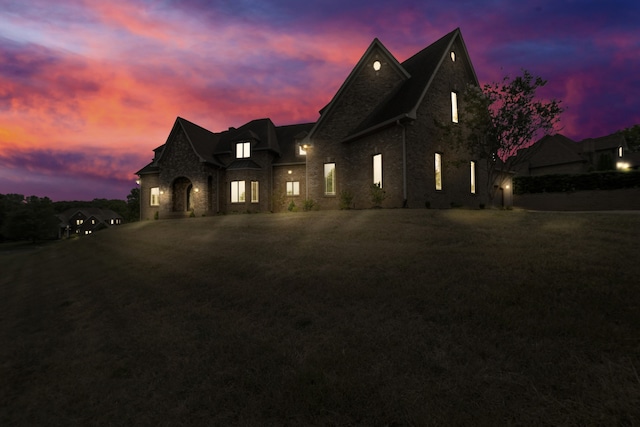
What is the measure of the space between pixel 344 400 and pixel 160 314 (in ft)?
17.2

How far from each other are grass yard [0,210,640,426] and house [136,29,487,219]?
8.54m

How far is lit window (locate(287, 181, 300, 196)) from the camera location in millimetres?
28359

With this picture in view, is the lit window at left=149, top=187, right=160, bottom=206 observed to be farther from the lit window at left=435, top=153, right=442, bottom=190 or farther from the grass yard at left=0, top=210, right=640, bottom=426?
the lit window at left=435, top=153, right=442, bottom=190

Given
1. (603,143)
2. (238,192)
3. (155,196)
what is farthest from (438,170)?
(603,143)

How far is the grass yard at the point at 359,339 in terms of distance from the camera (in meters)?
3.48

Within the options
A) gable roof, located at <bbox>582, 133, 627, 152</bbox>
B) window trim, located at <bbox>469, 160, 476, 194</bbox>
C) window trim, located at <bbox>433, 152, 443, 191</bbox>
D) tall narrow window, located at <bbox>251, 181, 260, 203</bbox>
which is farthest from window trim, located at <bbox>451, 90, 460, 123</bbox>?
gable roof, located at <bbox>582, 133, 627, 152</bbox>

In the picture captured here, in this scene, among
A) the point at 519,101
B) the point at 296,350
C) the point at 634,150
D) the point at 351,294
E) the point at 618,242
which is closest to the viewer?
the point at 296,350

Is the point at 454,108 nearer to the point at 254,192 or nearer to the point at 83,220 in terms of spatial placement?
the point at 254,192

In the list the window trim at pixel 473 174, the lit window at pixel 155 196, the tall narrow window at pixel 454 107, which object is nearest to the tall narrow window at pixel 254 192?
the lit window at pixel 155 196

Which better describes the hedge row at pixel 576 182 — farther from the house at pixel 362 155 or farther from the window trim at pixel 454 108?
the window trim at pixel 454 108

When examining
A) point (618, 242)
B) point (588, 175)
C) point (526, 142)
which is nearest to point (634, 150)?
point (588, 175)

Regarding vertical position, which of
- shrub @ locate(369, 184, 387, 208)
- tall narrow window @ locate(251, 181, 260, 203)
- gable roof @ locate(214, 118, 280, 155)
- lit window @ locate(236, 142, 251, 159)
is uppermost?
gable roof @ locate(214, 118, 280, 155)

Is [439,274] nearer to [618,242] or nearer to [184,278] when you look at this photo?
[618,242]

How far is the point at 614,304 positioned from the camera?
16.1 feet
